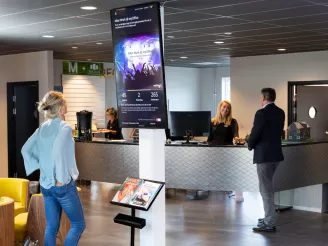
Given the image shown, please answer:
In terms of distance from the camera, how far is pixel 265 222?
7.39 m

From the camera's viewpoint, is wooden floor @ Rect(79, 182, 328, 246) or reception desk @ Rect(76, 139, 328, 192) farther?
reception desk @ Rect(76, 139, 328, 192)

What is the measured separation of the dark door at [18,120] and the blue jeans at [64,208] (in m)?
6.95

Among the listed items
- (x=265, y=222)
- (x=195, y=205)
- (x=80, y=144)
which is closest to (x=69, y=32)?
(x=80, y=144)

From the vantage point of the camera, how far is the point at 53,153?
5.12m

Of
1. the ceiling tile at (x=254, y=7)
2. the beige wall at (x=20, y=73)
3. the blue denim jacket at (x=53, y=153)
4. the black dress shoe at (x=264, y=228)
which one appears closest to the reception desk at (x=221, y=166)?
the black dress shoe at (x=264, y=228)

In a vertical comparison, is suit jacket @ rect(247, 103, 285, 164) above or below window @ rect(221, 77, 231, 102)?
below

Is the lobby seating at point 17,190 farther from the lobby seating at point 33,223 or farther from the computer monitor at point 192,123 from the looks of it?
the computer monitor at point 192,123

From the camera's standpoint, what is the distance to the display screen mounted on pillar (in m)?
5.64

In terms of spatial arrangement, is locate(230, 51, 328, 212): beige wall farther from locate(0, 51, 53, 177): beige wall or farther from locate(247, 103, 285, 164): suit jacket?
locate(247, 103, 285, 164): suit jacket

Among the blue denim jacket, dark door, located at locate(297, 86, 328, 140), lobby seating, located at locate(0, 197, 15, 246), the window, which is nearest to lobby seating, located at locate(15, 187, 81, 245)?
lobby seating, located at locate(0, 197, 15, 246)

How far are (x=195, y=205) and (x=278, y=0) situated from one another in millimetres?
4173

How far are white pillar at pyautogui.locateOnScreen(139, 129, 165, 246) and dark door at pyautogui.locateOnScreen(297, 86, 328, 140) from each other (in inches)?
278

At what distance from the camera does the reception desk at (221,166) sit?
311 inches

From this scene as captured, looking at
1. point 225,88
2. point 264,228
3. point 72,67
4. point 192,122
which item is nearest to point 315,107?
point 192,122
